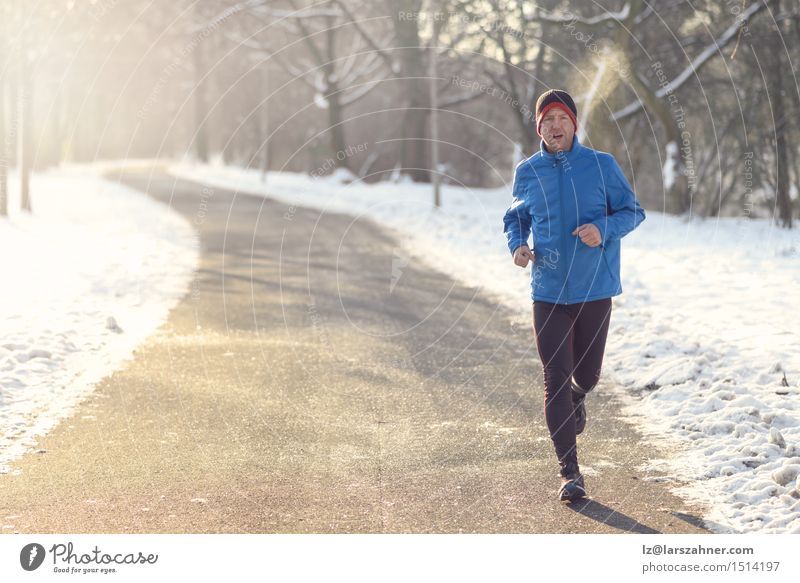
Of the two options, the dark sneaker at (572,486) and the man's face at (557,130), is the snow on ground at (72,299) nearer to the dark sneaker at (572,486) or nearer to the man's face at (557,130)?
the dark sneaker at (572,486)

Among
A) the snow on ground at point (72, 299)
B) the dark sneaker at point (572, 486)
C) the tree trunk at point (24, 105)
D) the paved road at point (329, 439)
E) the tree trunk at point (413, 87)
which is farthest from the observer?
the tree trunk at point (413, 87)

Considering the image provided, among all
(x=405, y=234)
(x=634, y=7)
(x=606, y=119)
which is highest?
(x=634, y=7)

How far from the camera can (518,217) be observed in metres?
5.45

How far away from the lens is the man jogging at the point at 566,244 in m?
5.20

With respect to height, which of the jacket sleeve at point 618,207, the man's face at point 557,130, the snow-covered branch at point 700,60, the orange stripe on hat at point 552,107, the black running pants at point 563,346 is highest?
the snow-covered branch at point 700,60

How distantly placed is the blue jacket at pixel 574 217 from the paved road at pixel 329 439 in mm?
1031

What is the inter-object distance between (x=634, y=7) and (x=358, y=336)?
1492cm

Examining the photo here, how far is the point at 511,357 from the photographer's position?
8805 mm

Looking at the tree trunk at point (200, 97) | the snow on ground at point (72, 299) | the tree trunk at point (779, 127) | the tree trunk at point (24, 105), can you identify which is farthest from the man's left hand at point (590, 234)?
the tree trunk at point (200, 97)

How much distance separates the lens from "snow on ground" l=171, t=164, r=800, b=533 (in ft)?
17.1

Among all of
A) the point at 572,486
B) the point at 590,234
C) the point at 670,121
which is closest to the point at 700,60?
the point at 670,121

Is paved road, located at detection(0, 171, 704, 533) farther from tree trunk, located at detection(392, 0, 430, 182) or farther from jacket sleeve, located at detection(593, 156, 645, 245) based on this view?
tree trunk, located at detection(392, 0, 430, 182)
